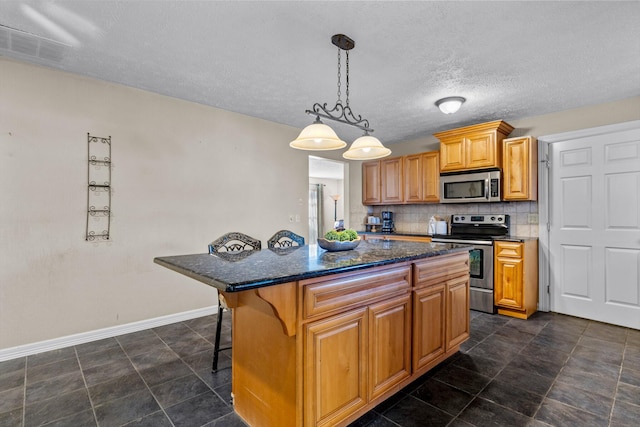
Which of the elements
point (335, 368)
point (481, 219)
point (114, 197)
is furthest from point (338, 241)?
point (481, 219)

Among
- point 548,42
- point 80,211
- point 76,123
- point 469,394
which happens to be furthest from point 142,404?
point 548,42

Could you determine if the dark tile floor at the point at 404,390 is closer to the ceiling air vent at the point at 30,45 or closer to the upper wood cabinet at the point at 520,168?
the upper wood cabinet at the point at 520,168

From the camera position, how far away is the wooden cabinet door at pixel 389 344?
68.8 inches

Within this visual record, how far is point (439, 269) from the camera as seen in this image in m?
2.26

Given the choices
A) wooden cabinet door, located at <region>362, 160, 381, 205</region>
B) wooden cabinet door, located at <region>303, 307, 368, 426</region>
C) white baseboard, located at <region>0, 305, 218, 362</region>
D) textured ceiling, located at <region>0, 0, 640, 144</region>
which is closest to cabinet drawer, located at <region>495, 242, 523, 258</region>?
textured ceiling, located at <region>0, 0, 640, 144</region>

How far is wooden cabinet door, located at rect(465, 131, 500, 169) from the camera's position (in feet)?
12.4

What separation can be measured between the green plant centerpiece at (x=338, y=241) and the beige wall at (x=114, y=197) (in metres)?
2.02

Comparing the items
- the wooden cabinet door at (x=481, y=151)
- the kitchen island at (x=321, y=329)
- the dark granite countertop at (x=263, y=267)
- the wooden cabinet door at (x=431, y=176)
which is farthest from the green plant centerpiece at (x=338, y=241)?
the wooden cabinet door at (x=431, y=176)

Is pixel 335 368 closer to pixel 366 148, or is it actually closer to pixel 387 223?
pixel 366 148

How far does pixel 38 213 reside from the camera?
8.67ft

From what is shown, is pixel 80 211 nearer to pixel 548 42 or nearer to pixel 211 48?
pixel 211 48

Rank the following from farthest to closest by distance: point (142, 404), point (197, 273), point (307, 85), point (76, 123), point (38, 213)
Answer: point (307, 85), point (76, 123), point (38, 213), point (142, 404), point (197, 273)

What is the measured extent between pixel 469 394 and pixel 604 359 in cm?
141

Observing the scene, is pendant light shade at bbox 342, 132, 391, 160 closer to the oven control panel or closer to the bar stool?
the bar stool
